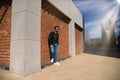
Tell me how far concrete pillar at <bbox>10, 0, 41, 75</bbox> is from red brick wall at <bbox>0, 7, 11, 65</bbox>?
1.07ft

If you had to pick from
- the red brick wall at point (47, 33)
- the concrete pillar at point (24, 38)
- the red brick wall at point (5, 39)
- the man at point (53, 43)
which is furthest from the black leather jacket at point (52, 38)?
the red brick wall at point (5, 39)

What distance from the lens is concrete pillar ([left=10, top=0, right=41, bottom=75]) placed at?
472 cm

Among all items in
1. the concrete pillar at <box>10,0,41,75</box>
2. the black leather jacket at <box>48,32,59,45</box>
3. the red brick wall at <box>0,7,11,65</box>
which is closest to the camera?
the concrete pillar at <box>10,0,41,75</box>

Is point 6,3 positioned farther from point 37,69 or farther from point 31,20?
point 37,69

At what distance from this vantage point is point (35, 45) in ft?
17.2

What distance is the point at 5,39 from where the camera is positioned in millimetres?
5473

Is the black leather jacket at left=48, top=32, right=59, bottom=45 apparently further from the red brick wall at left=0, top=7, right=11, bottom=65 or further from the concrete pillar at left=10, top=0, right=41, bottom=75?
the red brick wall at left=0, top=7, right=11, bottom=65

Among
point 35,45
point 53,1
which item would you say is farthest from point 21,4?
point 53,1

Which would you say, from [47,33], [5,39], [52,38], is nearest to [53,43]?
[52,38]

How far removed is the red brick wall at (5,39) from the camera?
17.5ft

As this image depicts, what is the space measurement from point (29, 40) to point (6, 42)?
3.65 feet

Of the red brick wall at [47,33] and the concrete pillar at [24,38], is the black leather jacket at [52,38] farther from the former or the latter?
the concrete pillar at [24,38]

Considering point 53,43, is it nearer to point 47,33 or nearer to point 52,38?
point 52,38

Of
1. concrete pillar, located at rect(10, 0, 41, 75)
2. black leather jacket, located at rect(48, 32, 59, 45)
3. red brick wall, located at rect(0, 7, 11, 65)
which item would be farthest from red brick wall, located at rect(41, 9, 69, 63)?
red brick wall, located at rect(0, 7, 11, 65)
